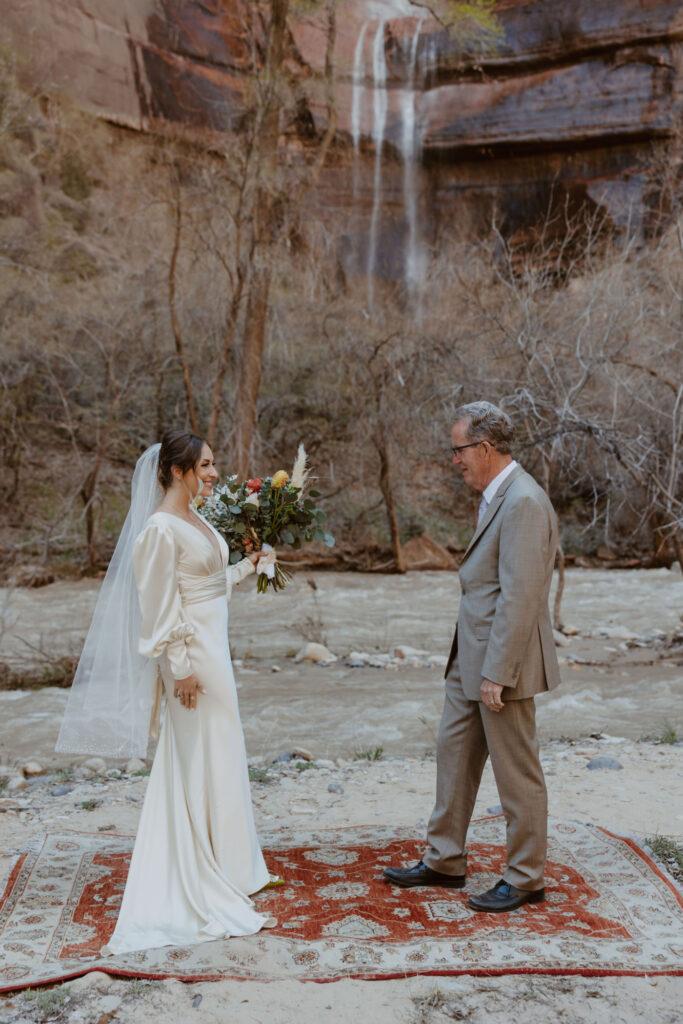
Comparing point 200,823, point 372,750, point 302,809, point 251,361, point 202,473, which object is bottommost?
point 372,750

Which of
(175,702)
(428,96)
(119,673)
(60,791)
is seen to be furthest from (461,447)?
(428,96)

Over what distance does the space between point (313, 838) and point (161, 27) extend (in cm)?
2673

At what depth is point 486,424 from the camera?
3.79 meters

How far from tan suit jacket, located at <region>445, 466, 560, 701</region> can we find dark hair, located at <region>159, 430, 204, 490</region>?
124cm

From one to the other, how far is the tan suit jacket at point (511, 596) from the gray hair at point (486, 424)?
17 cm

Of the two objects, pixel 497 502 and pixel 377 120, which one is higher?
pixel 377 120

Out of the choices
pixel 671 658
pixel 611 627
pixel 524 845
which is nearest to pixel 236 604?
pixel 611 627

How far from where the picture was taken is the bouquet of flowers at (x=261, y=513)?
4.13 metres

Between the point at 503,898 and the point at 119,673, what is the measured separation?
1823 millimetres

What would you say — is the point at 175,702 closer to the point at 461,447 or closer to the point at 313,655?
the point at 461,447

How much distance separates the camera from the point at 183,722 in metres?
3.78

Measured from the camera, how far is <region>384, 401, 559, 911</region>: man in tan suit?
11.9ft

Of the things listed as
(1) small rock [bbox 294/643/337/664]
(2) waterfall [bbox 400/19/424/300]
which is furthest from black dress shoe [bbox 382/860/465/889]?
(2) waterfall [bbox 400/19/424/300]

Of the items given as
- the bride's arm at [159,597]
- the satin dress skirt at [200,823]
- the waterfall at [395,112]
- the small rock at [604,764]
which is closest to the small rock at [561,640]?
the small rock at [604,764]
